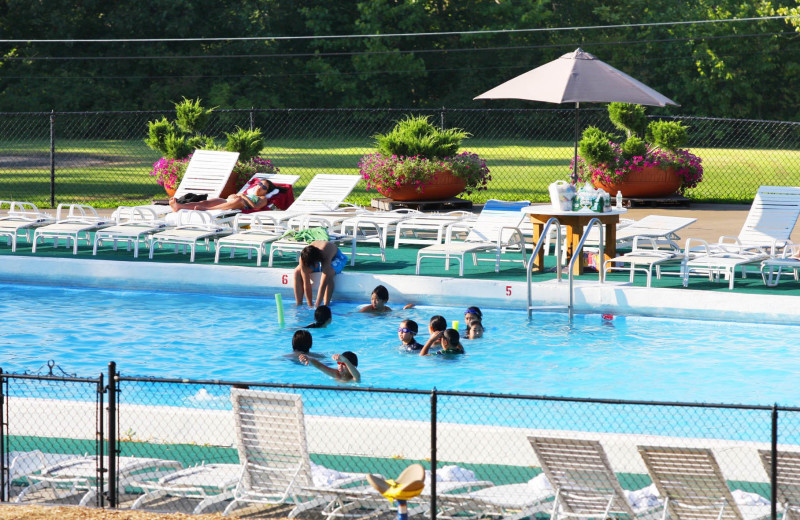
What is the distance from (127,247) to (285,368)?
5.49 metres

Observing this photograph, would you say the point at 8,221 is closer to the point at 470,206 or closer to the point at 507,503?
the point at 470,206

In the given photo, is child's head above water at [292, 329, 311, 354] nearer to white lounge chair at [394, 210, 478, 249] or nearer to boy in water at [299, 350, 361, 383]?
boy in water at [299, 350, 361, 383]

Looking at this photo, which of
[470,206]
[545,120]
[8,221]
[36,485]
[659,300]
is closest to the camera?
[36,485]

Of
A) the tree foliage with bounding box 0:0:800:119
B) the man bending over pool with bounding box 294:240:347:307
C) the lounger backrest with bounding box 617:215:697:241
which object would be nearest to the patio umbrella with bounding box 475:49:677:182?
the lounger backrest with bounding box 617:215:697:241

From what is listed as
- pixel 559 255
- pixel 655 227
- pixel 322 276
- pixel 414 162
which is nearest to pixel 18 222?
pixel 322 276

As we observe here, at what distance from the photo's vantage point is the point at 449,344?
10195 millimetres

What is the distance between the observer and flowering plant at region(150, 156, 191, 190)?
18.7 meters

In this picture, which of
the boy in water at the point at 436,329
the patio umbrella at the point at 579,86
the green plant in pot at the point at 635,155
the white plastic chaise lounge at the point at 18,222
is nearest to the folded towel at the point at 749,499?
the boy in water at the point at 436,329

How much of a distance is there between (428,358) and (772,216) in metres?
5.17

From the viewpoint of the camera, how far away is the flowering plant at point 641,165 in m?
19.0

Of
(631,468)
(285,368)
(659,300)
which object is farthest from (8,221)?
(631,468)

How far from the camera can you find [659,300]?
37.7ft

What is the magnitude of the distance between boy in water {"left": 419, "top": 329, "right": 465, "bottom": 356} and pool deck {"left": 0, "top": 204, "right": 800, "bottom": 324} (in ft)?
4.63

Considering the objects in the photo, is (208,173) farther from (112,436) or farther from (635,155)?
(112,436)
